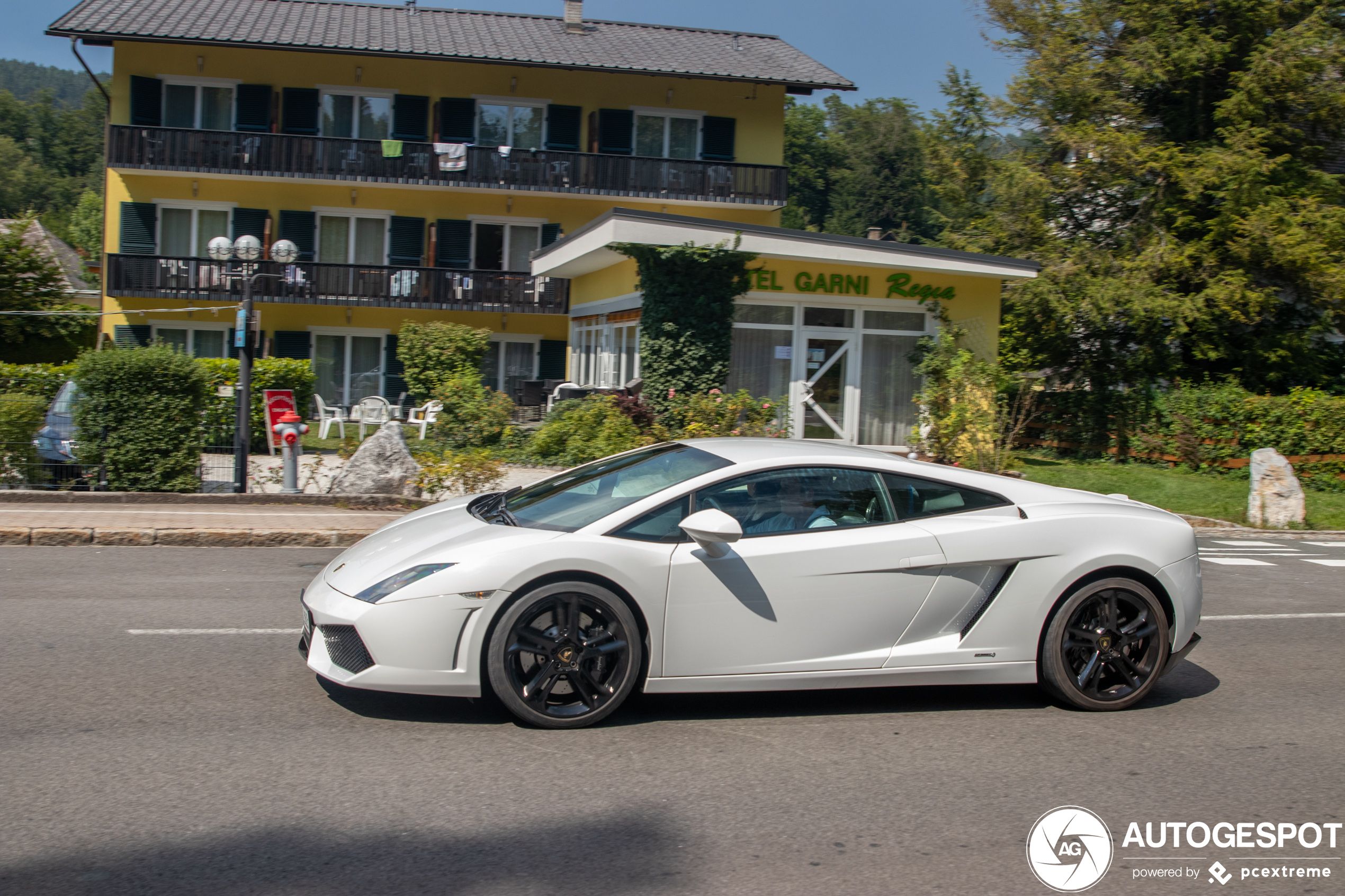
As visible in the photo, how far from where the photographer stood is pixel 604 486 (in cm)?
578

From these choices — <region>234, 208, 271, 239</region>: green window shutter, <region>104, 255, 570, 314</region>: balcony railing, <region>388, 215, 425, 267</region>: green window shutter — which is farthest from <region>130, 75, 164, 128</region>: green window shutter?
<region>388, 215, 425, 267</region>: green window shutter

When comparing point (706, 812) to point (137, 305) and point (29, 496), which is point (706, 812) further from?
point (137, 305)

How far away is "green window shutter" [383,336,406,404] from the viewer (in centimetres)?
2989

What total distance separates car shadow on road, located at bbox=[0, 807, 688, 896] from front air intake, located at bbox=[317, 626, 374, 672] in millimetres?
1020

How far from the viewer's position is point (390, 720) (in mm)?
5055

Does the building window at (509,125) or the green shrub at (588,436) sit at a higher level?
the building window at (509,125)

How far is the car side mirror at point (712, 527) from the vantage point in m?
4.91

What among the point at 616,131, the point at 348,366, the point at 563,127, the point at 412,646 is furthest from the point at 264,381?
the point at 412,646

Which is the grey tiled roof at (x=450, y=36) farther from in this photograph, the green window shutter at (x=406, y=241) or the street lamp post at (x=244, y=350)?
the street lamp post at (x=244, y=350)

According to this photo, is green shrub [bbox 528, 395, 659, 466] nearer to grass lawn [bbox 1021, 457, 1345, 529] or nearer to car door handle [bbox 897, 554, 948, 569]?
grass lawn [bbox 1021, 457, 1345, 529]

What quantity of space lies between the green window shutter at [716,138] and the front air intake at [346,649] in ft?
90.5

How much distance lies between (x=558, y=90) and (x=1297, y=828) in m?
29.4

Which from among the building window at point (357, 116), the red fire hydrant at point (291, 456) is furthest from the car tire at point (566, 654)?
the building window at point (357, 116)

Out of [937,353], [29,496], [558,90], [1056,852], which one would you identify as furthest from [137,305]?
[1056,852]
